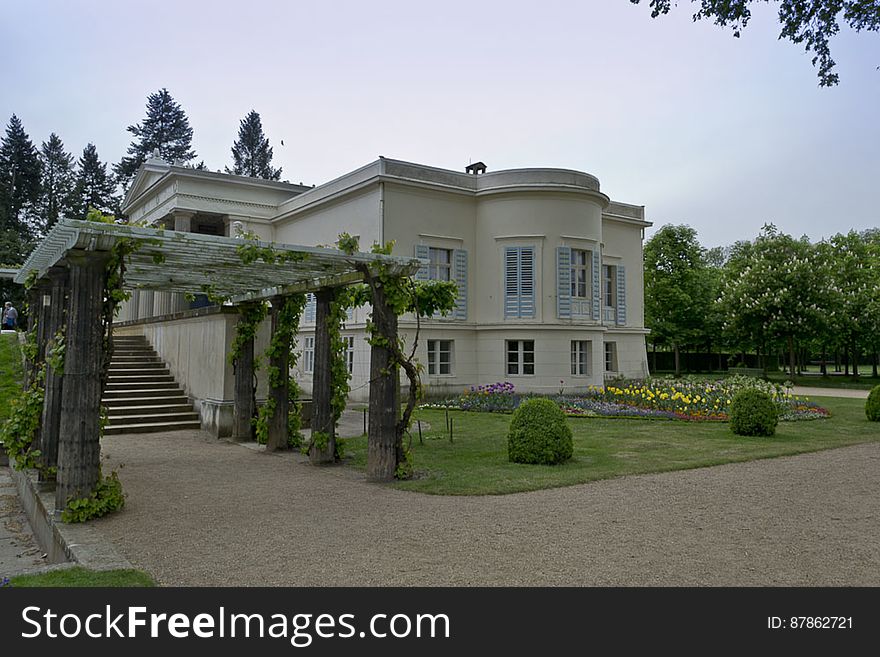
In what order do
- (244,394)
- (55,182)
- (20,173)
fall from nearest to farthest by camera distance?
(244,394) → (20,173) → (55,182)

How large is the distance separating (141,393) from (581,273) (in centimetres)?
1264

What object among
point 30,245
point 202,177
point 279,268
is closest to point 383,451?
point 279,268

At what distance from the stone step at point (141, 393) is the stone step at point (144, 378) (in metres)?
0.43

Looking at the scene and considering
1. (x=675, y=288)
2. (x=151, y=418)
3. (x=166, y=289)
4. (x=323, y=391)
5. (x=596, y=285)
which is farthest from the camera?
(x=675, y=288)

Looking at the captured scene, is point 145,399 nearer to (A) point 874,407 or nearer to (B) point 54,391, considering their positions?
(B) point 54,391

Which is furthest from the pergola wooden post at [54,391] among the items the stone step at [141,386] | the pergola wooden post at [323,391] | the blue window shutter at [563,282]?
the blue window shutter at [563,282]

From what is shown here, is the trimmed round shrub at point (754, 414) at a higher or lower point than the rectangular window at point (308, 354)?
lower

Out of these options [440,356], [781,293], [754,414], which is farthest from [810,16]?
[781,293]

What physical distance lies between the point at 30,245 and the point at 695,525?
41848 mm

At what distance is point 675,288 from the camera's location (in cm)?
3578

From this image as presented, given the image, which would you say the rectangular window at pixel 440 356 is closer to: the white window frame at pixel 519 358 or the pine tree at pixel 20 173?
the white window frame at pixel 519 358

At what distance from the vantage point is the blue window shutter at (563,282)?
18859 millimetres
